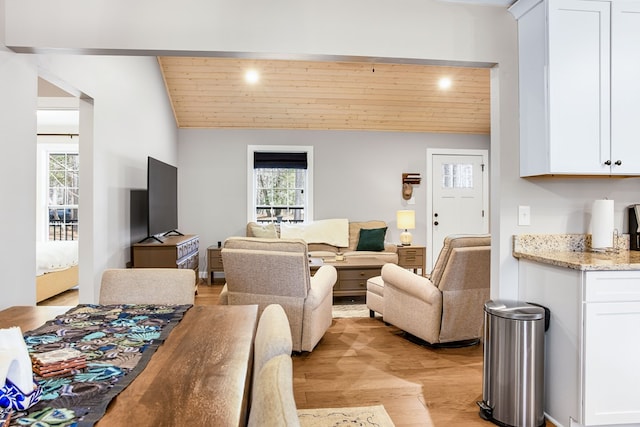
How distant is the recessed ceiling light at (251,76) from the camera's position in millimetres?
5398

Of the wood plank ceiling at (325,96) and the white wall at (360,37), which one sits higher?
the wood plank ceiling at (325,96)

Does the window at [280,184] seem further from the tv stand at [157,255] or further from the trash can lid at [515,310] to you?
the trash can lid at [515,310]

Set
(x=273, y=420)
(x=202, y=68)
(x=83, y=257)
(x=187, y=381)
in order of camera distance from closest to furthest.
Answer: (x=273, y=420), (x=187, y=381), (x=83, y=257), (x=202, y=68)

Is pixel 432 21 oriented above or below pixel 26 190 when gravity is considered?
above

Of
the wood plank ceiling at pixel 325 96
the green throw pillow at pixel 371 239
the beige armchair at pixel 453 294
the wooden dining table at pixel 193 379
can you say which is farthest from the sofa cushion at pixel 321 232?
the wooden dining table at pixel 193 379

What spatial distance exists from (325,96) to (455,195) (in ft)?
9.57

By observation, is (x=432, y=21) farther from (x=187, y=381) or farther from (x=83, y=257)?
(x=83, y=257)

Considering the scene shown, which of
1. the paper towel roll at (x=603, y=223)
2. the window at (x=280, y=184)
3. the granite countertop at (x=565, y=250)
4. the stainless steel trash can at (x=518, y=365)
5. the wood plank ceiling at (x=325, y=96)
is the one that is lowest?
the stainless steel trash can at (x=518, y=365)

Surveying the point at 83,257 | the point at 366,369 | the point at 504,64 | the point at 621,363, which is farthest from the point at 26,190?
the point at 621,363

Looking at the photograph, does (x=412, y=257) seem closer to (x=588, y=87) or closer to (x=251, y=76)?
(x=251, y=76)

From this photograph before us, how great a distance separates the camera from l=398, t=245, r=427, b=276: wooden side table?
6.00 metres

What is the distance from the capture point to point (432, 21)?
8.01 feet

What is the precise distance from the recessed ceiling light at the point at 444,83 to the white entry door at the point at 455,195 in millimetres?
1288

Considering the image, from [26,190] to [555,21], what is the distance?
336 cm
